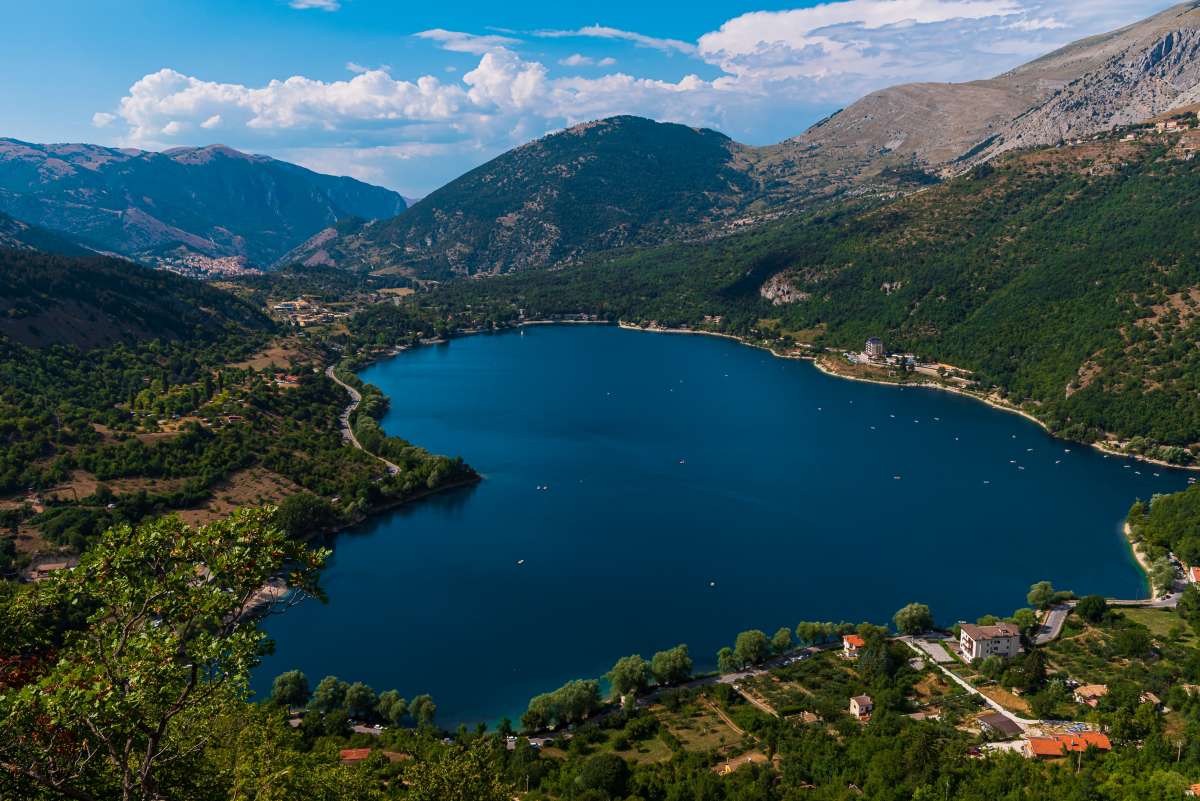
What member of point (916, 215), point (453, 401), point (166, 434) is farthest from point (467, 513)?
point (916, 215)

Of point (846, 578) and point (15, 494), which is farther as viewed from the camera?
point (15, 494)

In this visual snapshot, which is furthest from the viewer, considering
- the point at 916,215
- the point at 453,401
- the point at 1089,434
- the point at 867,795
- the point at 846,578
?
the point at 916,215

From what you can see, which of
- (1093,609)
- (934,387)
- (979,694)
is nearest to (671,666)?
(979,694)

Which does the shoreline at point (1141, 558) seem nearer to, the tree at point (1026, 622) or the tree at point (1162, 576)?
the tree at point (1162, 576)

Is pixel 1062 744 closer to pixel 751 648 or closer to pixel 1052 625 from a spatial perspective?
pixel 751 648

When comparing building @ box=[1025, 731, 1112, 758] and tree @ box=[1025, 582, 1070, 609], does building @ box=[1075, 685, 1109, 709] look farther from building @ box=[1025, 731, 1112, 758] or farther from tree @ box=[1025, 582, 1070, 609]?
tree @ box=[1025, 582, 1070, 609]

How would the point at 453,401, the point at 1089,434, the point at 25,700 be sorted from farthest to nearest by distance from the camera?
the point at 453,401 → the point at 1089,434 → the point at 25,700

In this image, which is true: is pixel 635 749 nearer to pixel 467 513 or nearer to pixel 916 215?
pixel 467 513
